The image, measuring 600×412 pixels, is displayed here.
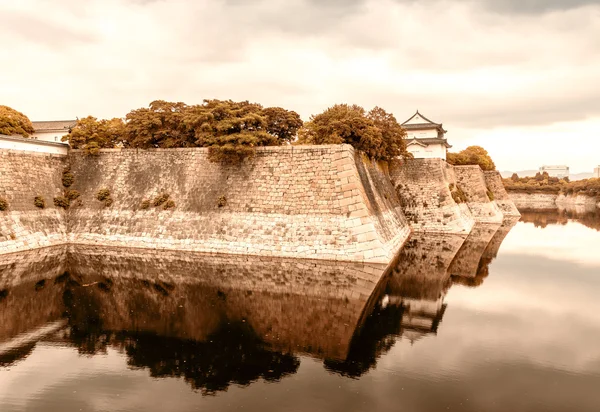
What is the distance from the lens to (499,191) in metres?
62.2

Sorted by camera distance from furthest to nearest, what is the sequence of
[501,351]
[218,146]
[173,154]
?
1. [173,154]
2. [218,146]
3. [501,351]

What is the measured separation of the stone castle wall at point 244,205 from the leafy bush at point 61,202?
2.06 ft

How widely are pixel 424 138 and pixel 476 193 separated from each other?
9.88m

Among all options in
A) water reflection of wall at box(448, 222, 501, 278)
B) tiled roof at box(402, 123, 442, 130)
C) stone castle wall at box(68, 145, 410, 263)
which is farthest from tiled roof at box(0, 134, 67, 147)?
tiled roof at box(402, 123, 442, 130)

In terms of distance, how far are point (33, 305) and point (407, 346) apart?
1385 cm

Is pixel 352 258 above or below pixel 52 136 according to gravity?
below

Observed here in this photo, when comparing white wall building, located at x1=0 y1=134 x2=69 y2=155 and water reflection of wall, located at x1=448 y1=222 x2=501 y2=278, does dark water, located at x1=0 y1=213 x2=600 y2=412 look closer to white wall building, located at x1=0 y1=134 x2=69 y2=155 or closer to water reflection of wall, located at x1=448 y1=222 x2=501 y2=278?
water reflection of wall, located at x1=448 y1=222 x2=501 y2=278

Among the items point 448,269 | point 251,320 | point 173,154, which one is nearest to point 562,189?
point 448,269

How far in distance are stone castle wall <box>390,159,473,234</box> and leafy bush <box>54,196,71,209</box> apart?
29.0m

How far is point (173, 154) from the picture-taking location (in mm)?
29922

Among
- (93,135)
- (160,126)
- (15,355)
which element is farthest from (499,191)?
(15,355)

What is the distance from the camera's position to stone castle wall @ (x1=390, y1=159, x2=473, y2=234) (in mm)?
39281

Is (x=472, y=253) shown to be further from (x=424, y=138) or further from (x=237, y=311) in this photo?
(x=424, y=138)

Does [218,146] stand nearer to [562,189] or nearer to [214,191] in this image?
[214,191]
